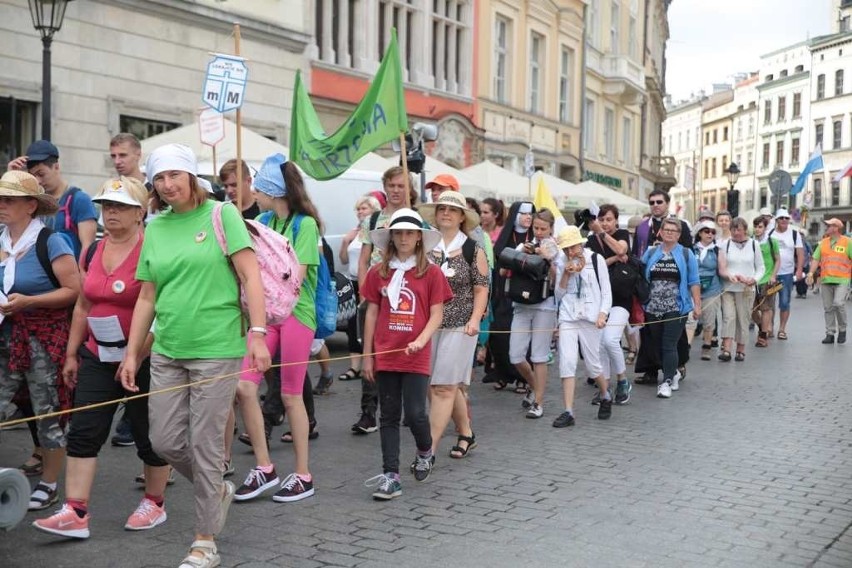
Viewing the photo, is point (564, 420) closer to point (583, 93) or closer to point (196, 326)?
point (196, 326)

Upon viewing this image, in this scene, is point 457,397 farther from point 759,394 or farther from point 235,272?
point 759,394

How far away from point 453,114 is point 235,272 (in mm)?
21673

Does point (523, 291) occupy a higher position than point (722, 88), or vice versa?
point (722, 88)

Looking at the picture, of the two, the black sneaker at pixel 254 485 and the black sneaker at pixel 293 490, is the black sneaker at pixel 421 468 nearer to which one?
the black sneaker at pixel 293 490

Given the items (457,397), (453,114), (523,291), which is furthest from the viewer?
(453,114)

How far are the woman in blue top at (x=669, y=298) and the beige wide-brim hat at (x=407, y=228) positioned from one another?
462cm

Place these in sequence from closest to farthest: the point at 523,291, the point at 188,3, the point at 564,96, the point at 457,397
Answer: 1. the point at 457,397
2. the point at 523,291
3. the point at 188,3
4. the point at 564,96

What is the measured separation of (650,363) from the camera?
10805 mm

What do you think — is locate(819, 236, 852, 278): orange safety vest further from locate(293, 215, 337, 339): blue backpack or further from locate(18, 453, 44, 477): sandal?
locate(18, 453, 44, 477): sandal

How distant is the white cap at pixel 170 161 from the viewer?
4664mm

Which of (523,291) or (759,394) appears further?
(759,394)

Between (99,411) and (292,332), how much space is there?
1.38 metres

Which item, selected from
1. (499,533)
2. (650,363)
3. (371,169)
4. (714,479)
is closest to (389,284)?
(499,533)

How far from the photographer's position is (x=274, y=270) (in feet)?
16.7
